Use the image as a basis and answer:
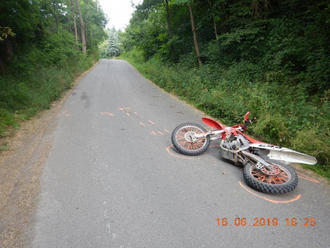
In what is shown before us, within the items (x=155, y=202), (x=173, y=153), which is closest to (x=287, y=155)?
(x=173, y=153)

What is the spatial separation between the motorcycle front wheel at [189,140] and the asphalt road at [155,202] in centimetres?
17

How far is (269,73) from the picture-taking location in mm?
7754

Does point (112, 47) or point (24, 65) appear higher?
point (112, 47)

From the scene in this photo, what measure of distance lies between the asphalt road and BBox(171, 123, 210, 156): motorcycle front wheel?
0.17 m

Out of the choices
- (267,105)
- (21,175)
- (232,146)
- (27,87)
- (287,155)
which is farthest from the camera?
(27,87)

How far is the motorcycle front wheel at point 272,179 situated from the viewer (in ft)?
9.98

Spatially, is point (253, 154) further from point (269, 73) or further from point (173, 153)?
point (269, 73)

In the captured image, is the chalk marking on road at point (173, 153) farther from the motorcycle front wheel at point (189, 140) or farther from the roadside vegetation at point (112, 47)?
the roadside vegetation at point (112, 47)

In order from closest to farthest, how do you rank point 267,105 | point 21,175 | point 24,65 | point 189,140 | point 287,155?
point 287,155 → point 21,175 → point 189,140 → point 267,105 → point 24,65

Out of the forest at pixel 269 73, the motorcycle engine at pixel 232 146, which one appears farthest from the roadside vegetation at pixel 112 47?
the motorcycle engine at pixel 232 146

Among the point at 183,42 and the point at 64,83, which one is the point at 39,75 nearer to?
the point at 64,83

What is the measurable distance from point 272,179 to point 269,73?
578 centimetres

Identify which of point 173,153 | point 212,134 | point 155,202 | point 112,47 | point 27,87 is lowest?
point 155,202

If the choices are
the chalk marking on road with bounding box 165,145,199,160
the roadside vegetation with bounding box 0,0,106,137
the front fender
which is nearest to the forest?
the front fender
